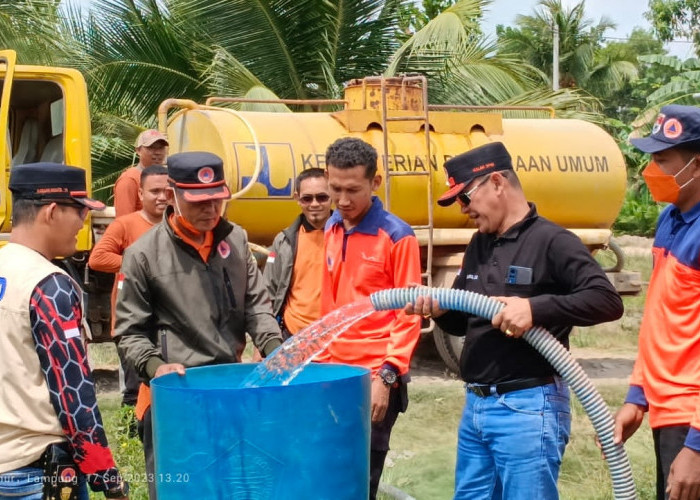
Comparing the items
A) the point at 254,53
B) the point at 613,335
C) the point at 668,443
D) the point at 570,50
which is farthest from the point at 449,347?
the point at 570,50

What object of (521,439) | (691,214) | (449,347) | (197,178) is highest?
(197,178)

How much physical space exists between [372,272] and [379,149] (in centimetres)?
452

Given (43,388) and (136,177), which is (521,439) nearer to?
(43,388)

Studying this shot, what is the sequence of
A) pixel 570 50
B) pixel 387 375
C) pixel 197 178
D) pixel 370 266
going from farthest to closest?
pixel 570 50 < pixel 370 266 < pixel 387 375 < pixel 197 178

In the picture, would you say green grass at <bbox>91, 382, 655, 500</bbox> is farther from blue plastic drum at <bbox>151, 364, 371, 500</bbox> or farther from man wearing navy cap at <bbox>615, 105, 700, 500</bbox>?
man wearing navy cap at <bbox>615, 105, 700, 500</bbox>

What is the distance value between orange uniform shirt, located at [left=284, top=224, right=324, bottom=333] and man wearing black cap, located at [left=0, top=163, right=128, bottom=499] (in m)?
2.04

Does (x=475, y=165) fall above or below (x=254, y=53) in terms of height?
below

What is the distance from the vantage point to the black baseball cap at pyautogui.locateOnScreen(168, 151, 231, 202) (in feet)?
11.7

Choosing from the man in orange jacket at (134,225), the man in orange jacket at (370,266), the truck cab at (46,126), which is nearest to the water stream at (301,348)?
the man in orange jacket at (370,266)

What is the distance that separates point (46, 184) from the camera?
3000 millimetres

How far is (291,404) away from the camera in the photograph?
2.82m

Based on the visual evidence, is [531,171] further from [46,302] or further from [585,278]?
[46,302]

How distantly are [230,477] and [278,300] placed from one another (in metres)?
2.24

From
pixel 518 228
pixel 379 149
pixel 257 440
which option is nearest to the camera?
pixel 257 440
